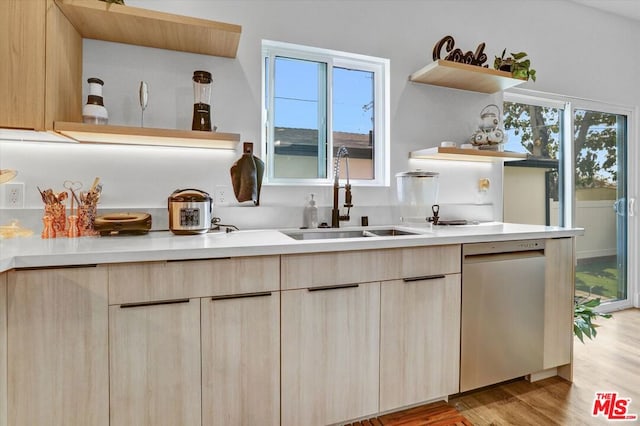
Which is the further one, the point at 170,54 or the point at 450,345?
the point at 170,54

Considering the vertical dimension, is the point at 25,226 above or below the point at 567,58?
below

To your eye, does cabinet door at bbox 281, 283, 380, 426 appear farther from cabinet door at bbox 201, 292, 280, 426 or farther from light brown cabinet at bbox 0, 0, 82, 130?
light brown cabinet at bbox 0, 0, 82, 130

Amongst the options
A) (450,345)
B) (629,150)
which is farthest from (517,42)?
(450,345)

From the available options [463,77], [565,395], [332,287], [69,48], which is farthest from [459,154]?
[69,48]

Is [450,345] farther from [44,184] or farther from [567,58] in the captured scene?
[567,58]

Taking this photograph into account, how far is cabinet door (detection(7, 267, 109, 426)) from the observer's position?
113cm

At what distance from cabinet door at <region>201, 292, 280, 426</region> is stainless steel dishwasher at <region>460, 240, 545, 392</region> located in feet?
3.29

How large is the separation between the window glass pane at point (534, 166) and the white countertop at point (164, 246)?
147 centimetres

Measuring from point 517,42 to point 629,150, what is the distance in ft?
5.90

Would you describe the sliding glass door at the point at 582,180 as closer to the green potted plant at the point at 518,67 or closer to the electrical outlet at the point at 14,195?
the green potted plant at the point at 518,67

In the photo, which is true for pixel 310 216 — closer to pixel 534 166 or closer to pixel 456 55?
pixel 456 55

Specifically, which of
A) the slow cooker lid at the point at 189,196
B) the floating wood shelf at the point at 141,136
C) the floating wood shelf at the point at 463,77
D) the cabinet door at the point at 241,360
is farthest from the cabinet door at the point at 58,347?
the floating wood shelf at the point at 463,77

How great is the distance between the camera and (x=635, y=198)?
3424mm

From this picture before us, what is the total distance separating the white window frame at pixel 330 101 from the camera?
216 centimetres
